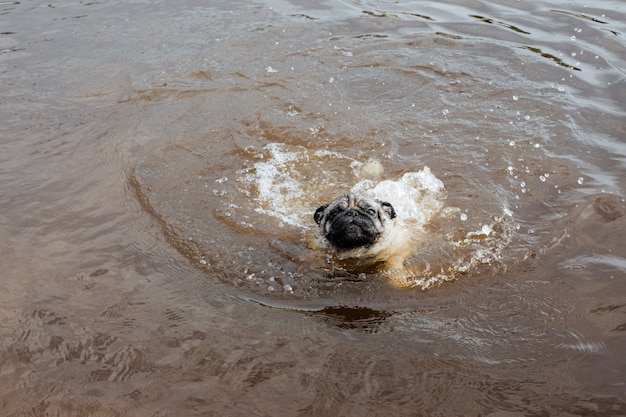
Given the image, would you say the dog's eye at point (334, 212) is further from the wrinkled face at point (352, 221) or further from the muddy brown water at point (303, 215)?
the muddy brown water at point (303, 215)

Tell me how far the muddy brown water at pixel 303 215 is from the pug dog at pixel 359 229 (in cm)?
29

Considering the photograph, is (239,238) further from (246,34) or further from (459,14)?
(459,14)

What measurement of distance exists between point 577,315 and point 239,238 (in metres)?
3.64

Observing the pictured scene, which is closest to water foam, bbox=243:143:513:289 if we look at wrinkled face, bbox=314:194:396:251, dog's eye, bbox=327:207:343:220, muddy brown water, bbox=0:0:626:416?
muddy brown water, bbox=0:0:626:416

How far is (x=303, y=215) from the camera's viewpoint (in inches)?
292

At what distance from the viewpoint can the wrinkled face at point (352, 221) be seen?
6.02m

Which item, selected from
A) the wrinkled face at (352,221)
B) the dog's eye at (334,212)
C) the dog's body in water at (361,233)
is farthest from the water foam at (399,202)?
the dog's eye at (334,212)

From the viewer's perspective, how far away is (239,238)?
6770mm

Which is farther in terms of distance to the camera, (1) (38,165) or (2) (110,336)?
(1) (38,165)

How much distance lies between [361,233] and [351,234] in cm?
11

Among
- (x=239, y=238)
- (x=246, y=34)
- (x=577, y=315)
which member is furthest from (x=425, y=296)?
(x=246, y=34)

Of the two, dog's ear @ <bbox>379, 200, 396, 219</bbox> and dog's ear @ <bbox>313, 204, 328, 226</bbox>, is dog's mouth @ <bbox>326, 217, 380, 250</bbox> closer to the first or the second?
dog's ear @ <bbox>313, 204, 328, 226</bbox>

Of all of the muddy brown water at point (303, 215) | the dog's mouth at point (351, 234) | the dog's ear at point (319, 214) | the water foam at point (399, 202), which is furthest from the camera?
the dog's ear at point (319, 214)

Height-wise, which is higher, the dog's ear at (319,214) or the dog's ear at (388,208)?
the dog's ear at (388,208)
